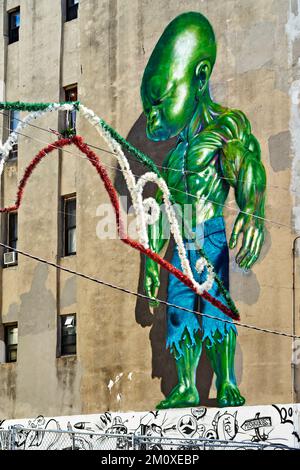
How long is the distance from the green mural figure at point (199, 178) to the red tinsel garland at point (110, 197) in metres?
0.21

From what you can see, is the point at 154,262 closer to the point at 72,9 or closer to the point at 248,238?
the point at 248,238

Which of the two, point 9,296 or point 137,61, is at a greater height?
point 137,61

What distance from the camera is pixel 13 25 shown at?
37969 millimetres

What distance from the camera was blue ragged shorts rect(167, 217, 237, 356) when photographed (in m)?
30.5

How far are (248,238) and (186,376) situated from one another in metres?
4.40

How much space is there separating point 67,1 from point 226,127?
8590 millimetres

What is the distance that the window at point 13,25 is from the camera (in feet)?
124

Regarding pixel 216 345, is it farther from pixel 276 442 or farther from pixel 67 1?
pixel 67 1

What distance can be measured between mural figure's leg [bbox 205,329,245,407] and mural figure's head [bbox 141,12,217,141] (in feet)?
21.7

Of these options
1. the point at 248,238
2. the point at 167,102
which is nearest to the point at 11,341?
the point at 167,102

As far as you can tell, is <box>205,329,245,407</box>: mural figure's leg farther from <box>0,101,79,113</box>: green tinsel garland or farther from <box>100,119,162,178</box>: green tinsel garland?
<box>0,101,79,113</box>: green tinsel garland

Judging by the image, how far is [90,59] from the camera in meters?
34.7

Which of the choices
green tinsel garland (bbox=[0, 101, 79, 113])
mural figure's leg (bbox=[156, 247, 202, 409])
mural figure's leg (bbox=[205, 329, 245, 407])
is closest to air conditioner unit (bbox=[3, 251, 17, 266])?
green tinsel garland (bbox=[0, 101, 79, 113])
